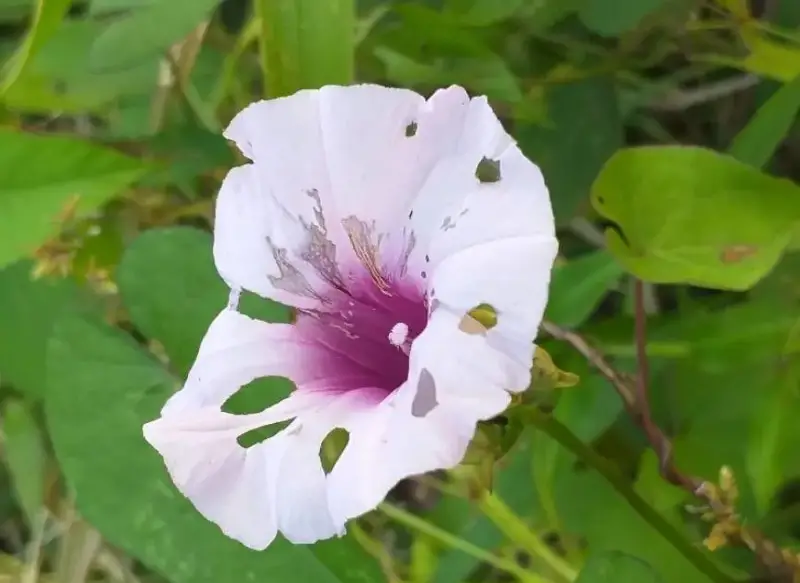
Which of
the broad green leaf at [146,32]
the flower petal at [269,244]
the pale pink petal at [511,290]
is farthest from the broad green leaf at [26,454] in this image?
the pale pink petal at [511,290]

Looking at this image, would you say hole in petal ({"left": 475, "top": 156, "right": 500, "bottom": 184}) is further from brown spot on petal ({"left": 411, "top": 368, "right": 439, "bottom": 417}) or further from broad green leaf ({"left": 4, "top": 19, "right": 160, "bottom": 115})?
broad green leaf ({"left": 4, "top": 19, "right": 160, "bottom": 115})

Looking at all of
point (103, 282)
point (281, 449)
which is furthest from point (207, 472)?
point (103, 282)

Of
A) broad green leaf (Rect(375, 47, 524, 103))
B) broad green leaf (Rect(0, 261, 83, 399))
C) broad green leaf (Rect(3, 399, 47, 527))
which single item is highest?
broad green leaf (Rect(375, 47, 524, 103))

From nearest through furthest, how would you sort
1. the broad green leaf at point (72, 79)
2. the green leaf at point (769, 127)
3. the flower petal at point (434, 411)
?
the flower petal at point (434, 411), the green leaf at point (769, 127), the broad green leaf at point (72, 79)

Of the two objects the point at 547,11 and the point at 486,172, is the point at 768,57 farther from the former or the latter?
the point at 486,172

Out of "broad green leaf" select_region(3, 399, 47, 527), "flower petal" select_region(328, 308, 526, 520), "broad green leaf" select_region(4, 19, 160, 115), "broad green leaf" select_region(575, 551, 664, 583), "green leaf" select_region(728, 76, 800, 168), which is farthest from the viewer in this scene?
"broad green leaf" select_region(3, 399, 47, 527)

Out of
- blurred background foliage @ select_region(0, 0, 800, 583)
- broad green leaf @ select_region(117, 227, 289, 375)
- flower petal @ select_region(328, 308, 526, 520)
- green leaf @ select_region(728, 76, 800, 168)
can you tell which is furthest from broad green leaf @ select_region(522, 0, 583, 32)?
flower petal @ select_region(328, 308, 526, 520)

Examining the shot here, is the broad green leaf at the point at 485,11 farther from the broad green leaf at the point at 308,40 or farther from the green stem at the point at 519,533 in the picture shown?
the green stem at the point at 519,533

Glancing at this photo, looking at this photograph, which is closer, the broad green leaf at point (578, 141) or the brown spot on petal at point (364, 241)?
the brown spot on petal at point (364, 241)
